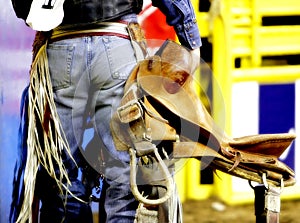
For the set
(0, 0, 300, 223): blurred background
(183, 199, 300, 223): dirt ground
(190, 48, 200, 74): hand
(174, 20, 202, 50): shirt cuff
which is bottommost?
(183, 199, 300, 223): dirt ground

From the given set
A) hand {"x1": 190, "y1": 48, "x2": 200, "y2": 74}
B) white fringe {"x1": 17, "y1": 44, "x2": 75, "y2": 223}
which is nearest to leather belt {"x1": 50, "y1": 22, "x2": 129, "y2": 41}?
white fringe {"x1": 17, "y1": 44, "x2": 75, "y2": 223}

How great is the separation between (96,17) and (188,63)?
40 centimetres

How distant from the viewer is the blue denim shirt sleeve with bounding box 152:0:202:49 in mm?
3639

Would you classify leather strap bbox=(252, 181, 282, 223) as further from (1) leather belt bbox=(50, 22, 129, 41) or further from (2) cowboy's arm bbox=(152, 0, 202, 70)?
(1) leather belt bbox=(50, 22, 129, 41)

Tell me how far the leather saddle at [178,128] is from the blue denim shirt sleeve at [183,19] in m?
0.12

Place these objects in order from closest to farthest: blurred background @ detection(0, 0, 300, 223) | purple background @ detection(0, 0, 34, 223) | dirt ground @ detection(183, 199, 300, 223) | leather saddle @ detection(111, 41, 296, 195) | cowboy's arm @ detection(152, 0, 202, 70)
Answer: leather saddle @ detection(111, 41, 296, 195), cowboy's arm @ detection(152, 0, 202, 70), purple background @ detection(0, 0, 34, 223), dirt ground @ detection(183, 199, 300, 223), blurred background @ detection(0, 0, 300, 223)

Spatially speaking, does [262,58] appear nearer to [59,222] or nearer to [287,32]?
[287,32]

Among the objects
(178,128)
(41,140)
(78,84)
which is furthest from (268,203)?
(41,140)

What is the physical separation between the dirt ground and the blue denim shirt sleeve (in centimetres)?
182

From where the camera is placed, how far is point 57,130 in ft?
12.1

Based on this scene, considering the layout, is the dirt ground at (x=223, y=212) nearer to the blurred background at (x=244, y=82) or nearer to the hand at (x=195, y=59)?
the blurred background at (x=244, y=82)

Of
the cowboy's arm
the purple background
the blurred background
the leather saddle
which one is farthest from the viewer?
the blurred background

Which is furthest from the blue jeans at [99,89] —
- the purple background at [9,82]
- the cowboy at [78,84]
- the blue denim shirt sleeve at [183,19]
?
the purple background at [9,82]

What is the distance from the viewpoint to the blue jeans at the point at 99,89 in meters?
3.60
